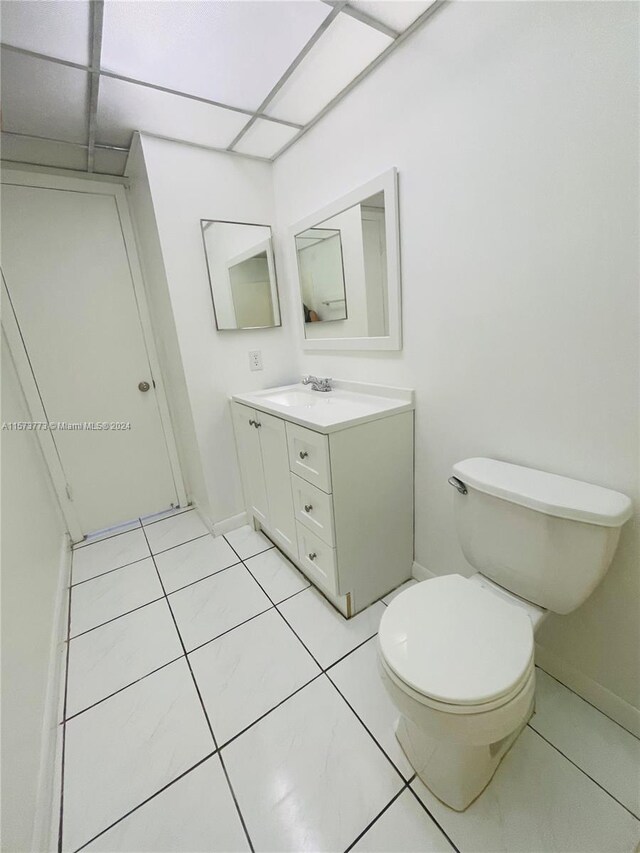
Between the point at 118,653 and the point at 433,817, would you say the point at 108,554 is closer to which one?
the point at 118,653

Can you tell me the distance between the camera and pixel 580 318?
36.3 inches

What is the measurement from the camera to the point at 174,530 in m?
2.27

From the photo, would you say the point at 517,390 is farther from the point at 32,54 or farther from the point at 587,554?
the point at 32,54

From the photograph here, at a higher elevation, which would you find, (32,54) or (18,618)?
(32,54)

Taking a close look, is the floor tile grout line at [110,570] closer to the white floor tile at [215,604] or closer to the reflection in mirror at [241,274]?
the white floor tile at [215,604]

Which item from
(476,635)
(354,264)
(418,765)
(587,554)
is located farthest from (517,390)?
(418,765)

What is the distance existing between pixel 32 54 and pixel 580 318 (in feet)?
6.33

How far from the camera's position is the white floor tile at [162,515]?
2404 millimetres

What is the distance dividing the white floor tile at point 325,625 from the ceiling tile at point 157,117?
7.37 ft

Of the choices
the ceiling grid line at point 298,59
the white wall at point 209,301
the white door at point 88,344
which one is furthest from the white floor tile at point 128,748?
the ceiling grid line at point 298,59

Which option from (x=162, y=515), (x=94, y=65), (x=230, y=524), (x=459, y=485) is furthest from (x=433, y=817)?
(x=94, y=65)

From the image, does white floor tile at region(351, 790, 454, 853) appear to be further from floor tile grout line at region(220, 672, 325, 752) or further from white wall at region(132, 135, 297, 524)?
white wall at region(132, 135, 297, 524)

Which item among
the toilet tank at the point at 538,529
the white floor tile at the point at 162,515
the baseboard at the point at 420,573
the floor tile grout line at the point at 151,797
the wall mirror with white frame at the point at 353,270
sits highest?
the wall mirror with white frame at the point at 353,270

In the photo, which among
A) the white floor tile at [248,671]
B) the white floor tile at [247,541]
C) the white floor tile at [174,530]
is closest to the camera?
the white floor tile at [248,671]
